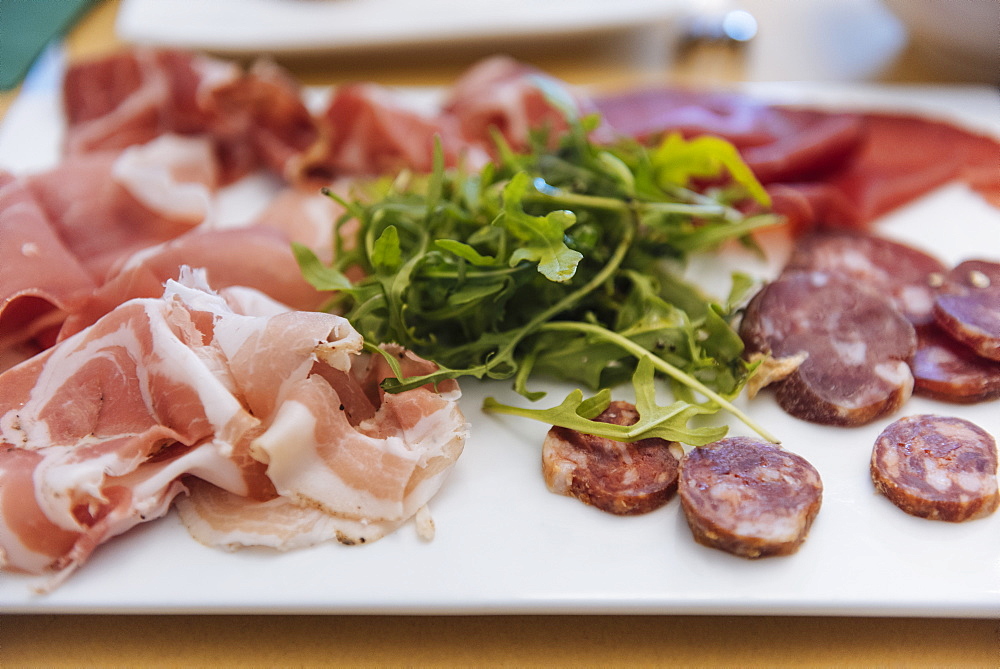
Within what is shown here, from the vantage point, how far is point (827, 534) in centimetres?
108

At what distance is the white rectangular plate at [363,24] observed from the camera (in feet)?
7.95

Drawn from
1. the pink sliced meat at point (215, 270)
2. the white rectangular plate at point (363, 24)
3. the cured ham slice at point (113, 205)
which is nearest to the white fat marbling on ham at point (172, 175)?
the cured ham slice at point (113, 205)

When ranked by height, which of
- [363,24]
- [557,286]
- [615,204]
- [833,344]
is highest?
[363,24]

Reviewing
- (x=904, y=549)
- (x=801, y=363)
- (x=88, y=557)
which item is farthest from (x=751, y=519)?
(x=88, y=557)

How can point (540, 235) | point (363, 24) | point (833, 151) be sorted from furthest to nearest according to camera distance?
1. point (363, 24)
2. point (833, 151)
3. point (540, 235)

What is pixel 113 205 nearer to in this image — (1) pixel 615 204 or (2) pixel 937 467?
(1) pixel 615 204

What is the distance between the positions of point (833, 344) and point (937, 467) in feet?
0.89

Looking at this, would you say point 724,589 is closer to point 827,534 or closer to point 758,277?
point 827,534

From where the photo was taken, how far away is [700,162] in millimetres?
1579

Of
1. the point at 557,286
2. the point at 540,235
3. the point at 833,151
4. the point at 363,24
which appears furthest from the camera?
the point at 363,24

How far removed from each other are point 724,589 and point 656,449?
242 millimetres

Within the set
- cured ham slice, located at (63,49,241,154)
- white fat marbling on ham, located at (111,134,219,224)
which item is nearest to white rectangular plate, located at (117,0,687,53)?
cured ham slice, located at (63,49,241,154)

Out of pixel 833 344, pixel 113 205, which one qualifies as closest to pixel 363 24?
pixel 113 205

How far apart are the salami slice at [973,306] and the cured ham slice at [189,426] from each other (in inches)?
35.1
